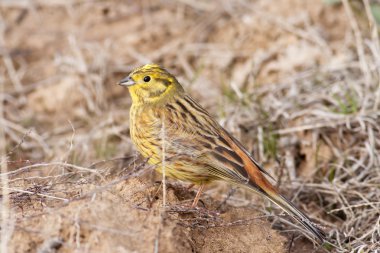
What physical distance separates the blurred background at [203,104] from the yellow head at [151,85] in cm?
51

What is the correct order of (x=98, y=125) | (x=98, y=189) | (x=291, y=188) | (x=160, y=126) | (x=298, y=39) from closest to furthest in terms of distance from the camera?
A: (x=98, y=189) → (x=160, y=126) → (x=291, y=188) → (x=98, y=125) → (x=298, y=39)

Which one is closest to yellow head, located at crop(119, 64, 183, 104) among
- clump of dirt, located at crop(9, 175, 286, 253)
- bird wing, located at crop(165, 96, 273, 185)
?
bird wing, located at crop(165, 96, 273, 185)

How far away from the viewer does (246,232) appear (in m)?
4.60

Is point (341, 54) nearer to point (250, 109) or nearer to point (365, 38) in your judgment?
point (365, 38)

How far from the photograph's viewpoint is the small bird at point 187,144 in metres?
4.65

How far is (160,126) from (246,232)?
978 millimetres

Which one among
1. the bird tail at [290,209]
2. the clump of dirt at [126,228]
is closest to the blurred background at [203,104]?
the clump of dirt at [126,228]

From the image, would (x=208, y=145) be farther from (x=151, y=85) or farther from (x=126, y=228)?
(x=126, y=228)

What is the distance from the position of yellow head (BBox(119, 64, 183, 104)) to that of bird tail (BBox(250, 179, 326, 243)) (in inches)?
44.1

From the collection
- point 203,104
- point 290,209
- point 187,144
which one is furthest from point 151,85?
point 203,104

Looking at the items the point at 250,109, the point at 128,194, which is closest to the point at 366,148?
the point at 250,109

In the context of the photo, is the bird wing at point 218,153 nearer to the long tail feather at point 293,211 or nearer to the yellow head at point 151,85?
the long tail feather at point 293,211

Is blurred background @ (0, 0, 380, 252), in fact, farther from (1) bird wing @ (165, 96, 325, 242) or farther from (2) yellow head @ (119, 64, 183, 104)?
(2) yellow head @ (119, 64, 183, 104)

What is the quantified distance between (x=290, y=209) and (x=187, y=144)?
835 millimetres
